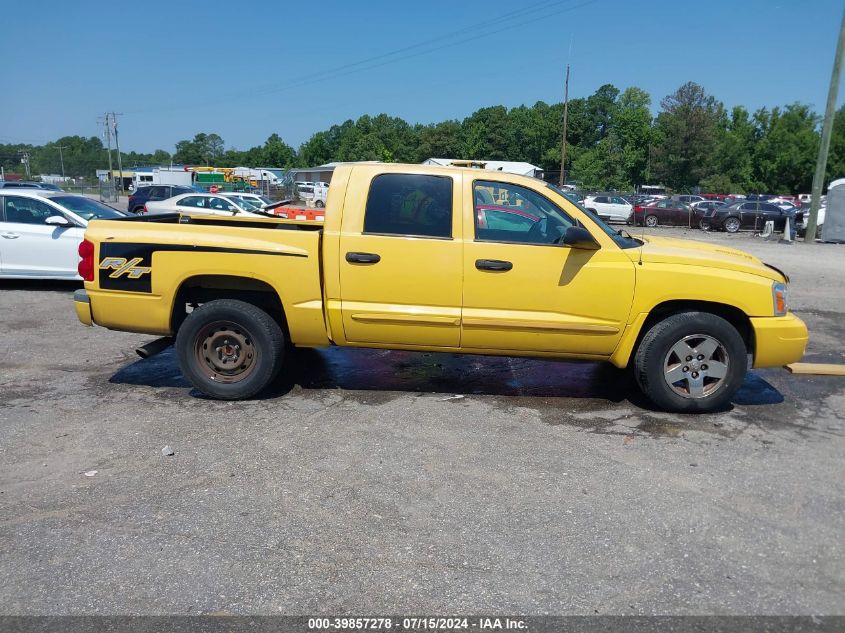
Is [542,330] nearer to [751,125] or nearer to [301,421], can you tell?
[301,421]

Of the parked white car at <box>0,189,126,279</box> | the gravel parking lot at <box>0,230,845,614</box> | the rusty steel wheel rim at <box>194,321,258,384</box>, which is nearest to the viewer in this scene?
the gravel parking lot at <box>0,230,845,614</box>

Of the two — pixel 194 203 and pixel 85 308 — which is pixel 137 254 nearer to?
pixel 85 308

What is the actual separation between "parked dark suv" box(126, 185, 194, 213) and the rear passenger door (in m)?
25.5

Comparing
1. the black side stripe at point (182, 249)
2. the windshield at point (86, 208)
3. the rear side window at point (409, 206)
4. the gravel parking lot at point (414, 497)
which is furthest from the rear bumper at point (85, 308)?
the windshield at point (86, 208)

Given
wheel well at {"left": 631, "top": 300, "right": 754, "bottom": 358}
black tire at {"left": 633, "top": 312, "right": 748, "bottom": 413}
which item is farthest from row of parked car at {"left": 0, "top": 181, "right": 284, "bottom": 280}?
black tire at {"left": 633, "top": 312, "right": 748, "bottom": 413}

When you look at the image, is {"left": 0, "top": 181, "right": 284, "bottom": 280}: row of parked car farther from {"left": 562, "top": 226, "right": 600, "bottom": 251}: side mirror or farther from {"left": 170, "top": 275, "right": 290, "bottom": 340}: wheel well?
{"left": 562, "top": 226, "right": 600, "bottom": 251}: side mirror

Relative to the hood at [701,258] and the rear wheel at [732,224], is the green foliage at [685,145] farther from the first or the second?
the hood at [701,258]

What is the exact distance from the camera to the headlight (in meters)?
5.28

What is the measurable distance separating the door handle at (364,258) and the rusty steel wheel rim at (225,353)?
43.6 inches

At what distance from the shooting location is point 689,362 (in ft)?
17.4

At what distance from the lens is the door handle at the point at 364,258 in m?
5.21

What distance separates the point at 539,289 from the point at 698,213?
104 feet

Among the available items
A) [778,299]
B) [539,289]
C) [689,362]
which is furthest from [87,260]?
[778,299]

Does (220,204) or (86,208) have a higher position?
(86,208)
